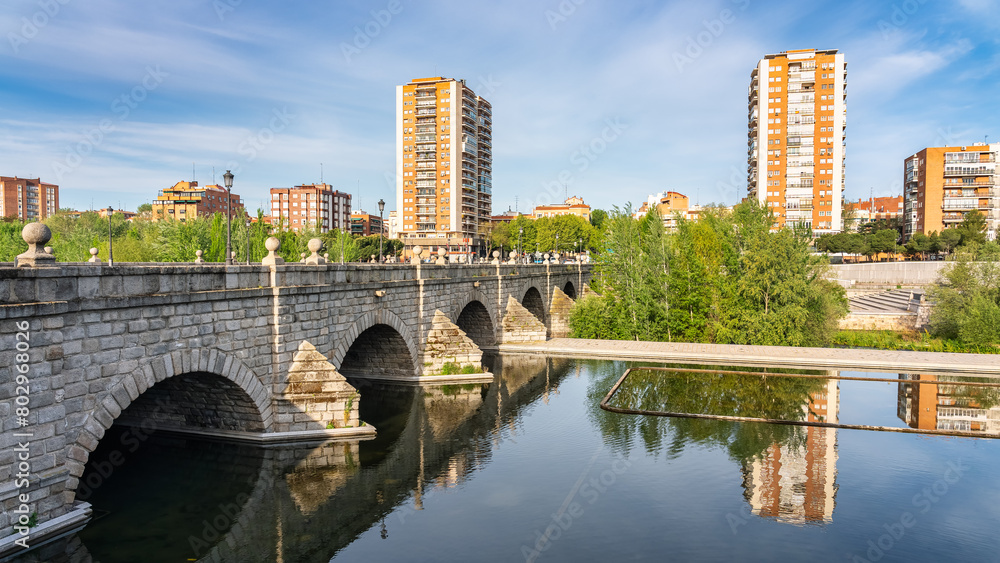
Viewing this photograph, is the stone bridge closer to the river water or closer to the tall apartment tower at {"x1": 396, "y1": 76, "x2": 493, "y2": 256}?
the river water

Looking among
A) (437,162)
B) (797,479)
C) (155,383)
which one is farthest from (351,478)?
(437,162)

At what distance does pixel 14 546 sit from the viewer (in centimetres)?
986

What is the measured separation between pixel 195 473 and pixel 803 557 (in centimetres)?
1369

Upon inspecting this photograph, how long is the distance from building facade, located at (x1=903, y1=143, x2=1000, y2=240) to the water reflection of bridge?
89.9m

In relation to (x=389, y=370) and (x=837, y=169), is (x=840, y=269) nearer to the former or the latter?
(x=837, y=169)

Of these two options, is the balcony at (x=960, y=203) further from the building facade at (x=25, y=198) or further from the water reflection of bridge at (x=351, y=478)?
the building facade at (x=25, y=198)

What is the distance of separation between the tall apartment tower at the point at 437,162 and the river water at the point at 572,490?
77.7 meters

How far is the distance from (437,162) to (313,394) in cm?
8421

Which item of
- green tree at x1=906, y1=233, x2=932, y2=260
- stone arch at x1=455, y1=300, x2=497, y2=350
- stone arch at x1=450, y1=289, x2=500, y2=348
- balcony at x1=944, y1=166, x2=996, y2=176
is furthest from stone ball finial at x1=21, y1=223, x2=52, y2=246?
balcony at x1=944, y1=166, x2=996, y2=176

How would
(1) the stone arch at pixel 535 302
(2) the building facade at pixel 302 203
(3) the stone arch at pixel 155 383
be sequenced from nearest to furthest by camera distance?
1. (3) the stone arch at pixel 155 383
2. (1) the stone arch at pixel 535 302
3. (2) the building facade at pixel 302 203

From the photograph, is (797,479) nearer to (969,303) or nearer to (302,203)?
(969,303)

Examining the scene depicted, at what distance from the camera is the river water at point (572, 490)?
11938 mm

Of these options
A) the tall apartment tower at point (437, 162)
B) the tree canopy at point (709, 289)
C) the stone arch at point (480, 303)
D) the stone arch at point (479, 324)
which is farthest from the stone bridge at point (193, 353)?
the tall apartment tower at point (437, 162)

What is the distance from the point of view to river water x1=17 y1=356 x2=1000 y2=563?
11938 millimetres
